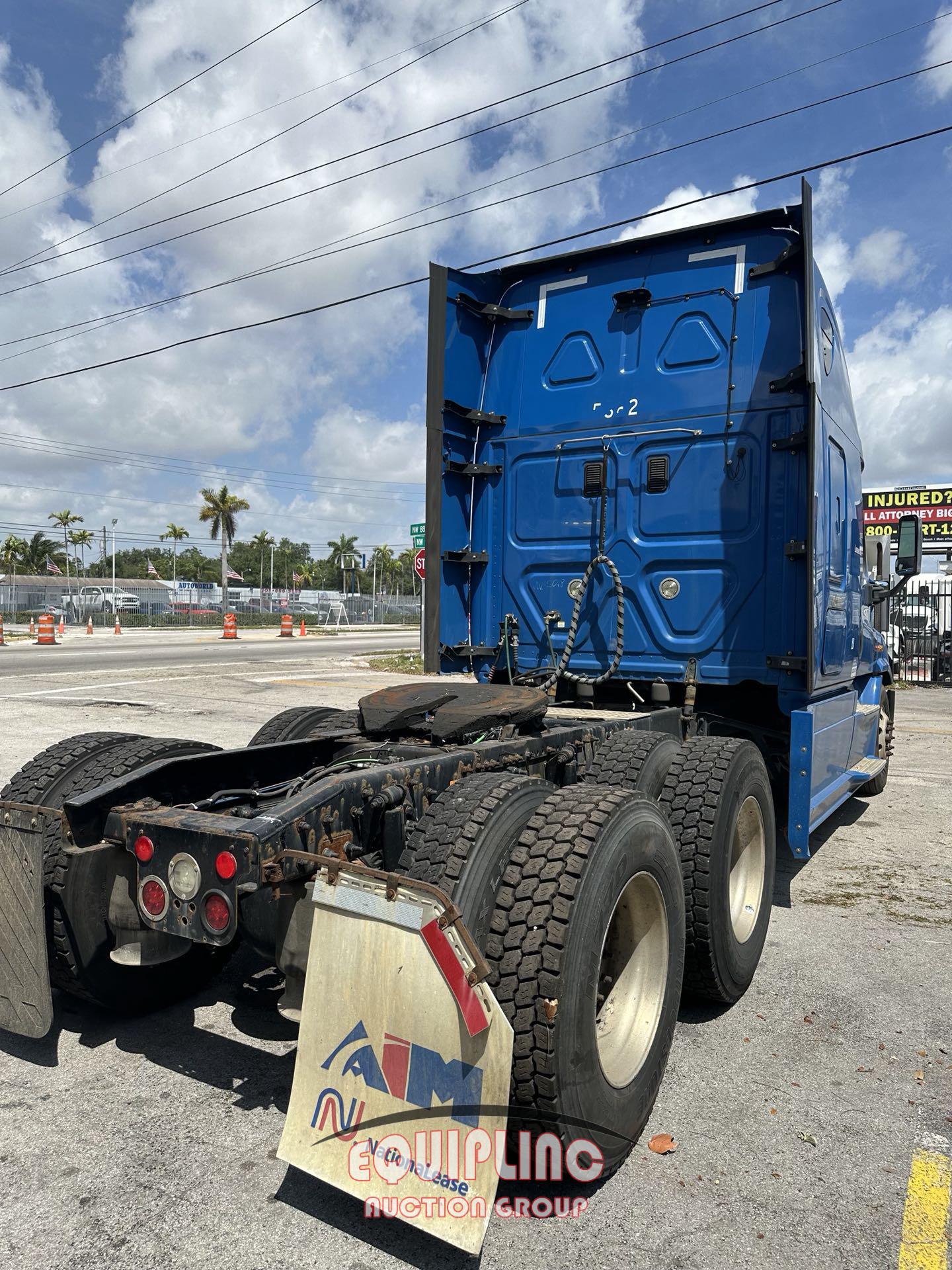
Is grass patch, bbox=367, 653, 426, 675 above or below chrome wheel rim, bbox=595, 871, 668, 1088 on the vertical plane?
below

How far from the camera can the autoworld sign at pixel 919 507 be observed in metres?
25.1

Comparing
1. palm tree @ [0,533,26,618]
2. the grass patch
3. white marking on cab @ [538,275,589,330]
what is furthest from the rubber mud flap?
palm tree @ [0,533,26,618]

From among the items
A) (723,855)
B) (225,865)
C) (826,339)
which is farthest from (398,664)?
(225,865)

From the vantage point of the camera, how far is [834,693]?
587cm

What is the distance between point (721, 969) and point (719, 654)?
2.02 metres

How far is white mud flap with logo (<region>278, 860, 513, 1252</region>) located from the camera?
2.11 m

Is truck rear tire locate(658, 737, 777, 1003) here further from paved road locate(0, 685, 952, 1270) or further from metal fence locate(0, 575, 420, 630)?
metal fence locate(0, 575, 420, 630)

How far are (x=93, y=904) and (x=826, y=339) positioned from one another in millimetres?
4722

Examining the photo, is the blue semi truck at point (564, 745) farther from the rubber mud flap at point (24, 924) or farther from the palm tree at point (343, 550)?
the palm tree at point (343, 550)

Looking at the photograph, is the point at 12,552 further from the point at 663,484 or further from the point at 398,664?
the point at 663,484

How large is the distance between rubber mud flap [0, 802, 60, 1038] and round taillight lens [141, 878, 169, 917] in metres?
0.35

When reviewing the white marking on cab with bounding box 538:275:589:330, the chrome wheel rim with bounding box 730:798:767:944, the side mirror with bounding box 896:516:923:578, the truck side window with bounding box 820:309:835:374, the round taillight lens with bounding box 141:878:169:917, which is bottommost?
the chrome wheel rim with bounding box 730:798:767:944

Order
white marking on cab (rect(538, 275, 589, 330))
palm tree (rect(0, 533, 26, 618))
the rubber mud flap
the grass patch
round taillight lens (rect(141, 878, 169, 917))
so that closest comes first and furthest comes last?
round taillight lens (rect(141, 878, 169, 917))
the rubber mud flap
white marking on cab (rect(538, 275, 589, 330))
the grass patch
palm tree (rect(0, 533, 26, 618))

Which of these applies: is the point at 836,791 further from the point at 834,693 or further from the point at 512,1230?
the point at 512,1230
